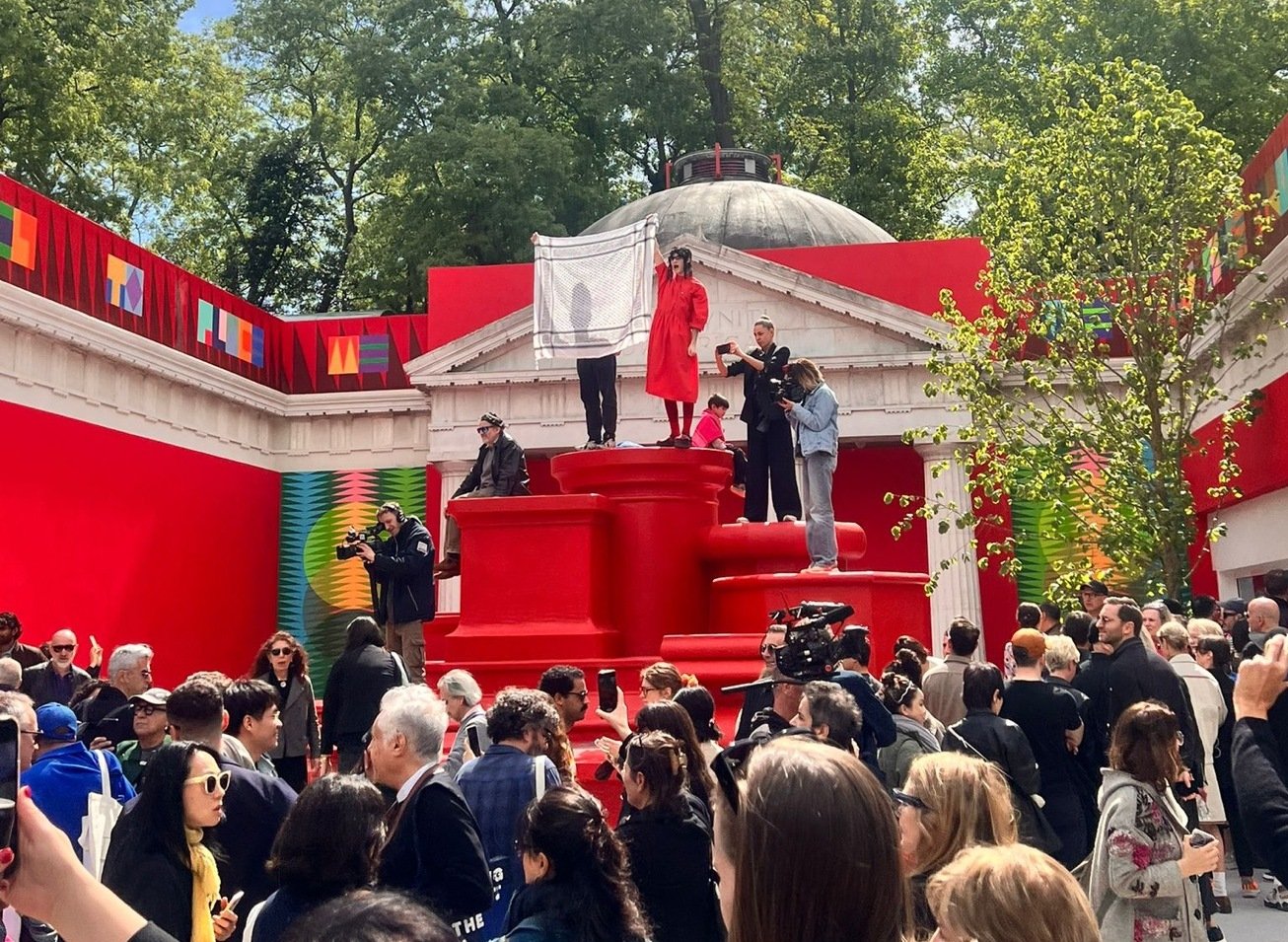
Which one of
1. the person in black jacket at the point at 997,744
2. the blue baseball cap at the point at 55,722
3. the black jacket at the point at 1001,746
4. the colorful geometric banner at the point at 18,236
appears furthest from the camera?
the colorful geometric banner at the point at 18,236

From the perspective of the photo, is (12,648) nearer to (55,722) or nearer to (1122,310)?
(55,722)

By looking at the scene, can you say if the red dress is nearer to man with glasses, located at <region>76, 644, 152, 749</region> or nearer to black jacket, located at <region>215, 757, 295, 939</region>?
man with glasses, located at <region>76, 644, 152, 749</region>

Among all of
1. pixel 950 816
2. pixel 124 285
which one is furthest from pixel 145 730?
pixel 124 285

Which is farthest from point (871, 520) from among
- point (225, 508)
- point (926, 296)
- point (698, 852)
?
point (698, 852)

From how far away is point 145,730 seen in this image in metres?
5.08

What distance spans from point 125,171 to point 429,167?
7.08 metres

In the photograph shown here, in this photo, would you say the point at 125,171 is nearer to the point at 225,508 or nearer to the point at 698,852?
the point at 225,508

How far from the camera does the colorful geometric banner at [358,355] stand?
24.7 metres

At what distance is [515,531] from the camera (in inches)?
394

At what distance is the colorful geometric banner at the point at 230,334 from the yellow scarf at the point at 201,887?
19736mm

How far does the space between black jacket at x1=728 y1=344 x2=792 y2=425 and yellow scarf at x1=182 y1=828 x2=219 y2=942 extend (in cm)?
690

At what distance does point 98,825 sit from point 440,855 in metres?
1.56

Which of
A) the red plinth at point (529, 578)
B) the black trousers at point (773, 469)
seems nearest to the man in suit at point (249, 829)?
the red plinth at point (529, 578)

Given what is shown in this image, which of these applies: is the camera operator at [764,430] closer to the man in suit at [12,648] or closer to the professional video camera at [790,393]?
the professional video camera at [790,393]
